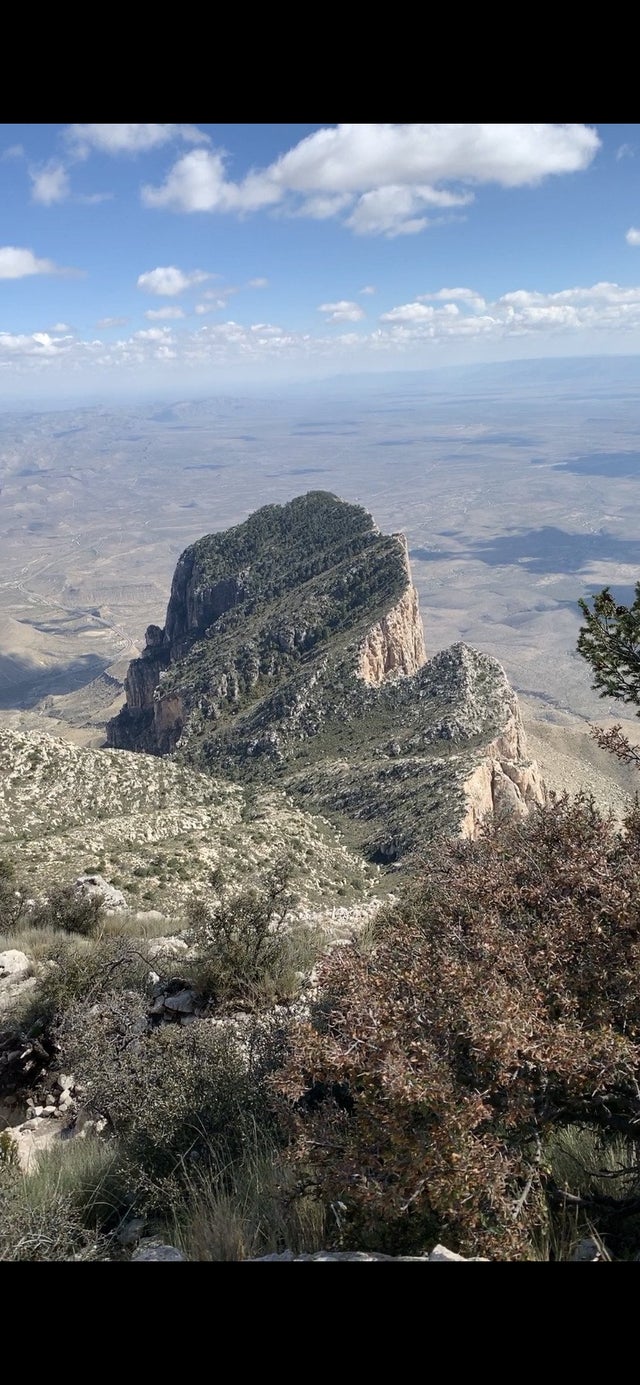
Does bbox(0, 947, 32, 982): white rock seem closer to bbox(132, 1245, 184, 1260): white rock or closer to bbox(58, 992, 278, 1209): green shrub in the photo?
bbox(58, 992, 278, 1209): green shrub

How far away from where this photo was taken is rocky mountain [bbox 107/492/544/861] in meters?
33.5

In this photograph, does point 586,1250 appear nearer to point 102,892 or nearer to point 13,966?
point 13,966

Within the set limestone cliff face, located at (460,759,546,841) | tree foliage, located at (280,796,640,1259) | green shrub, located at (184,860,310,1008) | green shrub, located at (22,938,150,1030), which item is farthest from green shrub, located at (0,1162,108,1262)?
limestone cliff face, located at (460,759,546,841)

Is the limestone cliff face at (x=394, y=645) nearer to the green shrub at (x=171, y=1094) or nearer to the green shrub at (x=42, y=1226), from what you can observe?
the green shrub at (x=171, y=1094)

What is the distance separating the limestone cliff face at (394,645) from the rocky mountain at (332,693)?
0.14 m

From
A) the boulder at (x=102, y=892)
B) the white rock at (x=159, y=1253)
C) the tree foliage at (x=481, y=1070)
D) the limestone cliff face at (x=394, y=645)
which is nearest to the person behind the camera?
the tree foliage at (x=481, y=1070)

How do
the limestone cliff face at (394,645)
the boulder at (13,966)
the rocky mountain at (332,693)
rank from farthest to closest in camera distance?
the limestone cliff face at (394,645) → the rocky mountain at (332,693) → the boulder at (13,966)

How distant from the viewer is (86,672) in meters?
170

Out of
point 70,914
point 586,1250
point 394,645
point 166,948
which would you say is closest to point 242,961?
point 166,948

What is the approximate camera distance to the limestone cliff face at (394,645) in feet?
160

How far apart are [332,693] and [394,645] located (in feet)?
26.6

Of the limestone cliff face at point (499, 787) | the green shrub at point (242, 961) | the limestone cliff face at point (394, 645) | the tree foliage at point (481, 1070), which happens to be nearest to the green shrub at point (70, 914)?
the green shrub at point (242, 961)

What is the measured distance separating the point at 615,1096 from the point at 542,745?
5361 centimetres
